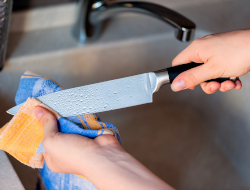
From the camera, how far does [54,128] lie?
35cm

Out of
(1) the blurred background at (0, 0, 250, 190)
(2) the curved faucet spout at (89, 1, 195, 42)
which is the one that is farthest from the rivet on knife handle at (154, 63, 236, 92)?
(1) the blurred background at (0, 0, 250, 190)

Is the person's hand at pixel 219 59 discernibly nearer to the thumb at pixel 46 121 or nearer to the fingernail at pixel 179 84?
the fingernail at pixel 179 84

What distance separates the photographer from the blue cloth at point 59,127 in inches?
13.7

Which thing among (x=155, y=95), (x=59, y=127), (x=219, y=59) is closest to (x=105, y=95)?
(x=59, y=127)

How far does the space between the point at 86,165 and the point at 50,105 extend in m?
0.12

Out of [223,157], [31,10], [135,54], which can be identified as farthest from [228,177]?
[31,10]

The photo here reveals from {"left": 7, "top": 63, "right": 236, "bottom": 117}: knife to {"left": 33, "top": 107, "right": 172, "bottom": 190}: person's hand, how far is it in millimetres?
29

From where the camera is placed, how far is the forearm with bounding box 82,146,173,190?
27 centimetres

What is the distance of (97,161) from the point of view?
0.30 m

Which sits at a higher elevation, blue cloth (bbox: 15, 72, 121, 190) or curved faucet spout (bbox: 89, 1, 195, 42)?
curved faucet spout (bbox: 89, 1, 195, 42)

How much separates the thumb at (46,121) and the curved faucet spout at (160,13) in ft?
0.95

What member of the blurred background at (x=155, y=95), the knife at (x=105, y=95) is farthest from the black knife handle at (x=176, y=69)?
the blurred background at (x=155, y=95)

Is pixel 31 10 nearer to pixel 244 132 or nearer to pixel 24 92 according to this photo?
pixel 24 92

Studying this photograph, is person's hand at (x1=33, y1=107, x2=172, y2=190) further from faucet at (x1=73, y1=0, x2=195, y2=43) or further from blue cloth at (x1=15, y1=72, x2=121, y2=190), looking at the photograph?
faucet at (x1=73, y1=0, x2=195, y2=43)
